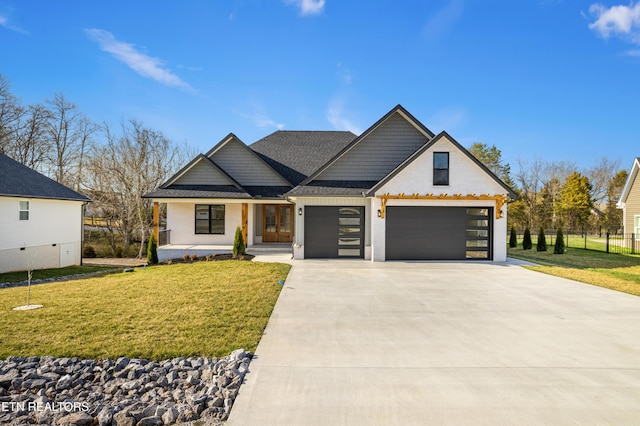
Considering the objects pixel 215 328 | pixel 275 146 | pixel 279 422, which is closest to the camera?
pixel 279 422

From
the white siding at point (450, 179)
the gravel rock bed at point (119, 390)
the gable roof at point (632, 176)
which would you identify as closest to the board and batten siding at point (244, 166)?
the white siding at point (450, 179)

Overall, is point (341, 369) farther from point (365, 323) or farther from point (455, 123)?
point (455, 123)

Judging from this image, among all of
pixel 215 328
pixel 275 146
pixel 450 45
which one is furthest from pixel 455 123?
pixel 215 328

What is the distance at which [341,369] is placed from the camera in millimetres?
4555

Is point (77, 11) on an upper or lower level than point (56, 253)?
upper

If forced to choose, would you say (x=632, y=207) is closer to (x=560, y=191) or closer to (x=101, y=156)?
(x=560, y=191)

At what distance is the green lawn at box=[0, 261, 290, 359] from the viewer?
16.8ft

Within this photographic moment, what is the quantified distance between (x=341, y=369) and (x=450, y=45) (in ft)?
55.9

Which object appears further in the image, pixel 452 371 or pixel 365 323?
pixel 365 323

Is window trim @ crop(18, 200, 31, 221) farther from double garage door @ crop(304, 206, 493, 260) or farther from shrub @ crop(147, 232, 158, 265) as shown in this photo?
double garage door @ crop(304, 206, 493, 260)

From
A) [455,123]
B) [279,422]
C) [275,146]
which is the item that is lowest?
[279,422]

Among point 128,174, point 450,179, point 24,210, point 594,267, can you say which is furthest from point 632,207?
point 128,174

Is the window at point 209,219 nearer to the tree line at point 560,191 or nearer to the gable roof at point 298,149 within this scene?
the gable roof at point 298,149

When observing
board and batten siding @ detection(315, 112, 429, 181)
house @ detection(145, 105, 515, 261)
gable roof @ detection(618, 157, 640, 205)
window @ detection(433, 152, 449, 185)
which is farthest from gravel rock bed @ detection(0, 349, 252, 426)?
gable roof @ detection(618, 157, 640, 205)
